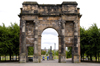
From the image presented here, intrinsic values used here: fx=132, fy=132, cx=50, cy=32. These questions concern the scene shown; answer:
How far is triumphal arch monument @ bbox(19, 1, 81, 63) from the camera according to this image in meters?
22.3

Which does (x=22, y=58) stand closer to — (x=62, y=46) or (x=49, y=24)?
(x=62, y=46)

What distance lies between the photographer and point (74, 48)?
22.4 meters

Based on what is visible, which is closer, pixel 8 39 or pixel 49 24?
pixel 49 24

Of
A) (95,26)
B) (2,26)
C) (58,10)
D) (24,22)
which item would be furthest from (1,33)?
(95,26)

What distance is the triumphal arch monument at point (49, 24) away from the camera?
22.3 meters

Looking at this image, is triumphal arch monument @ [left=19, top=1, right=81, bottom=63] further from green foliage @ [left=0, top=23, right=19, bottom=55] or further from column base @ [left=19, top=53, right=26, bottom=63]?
green foliage @ [left=0, top=23, right=19, bottom=55]

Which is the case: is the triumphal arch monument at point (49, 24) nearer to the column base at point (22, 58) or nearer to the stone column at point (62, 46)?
the stone column at point (62, 46)

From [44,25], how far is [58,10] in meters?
3.69

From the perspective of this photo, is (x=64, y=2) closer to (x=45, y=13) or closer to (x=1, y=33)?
(x=45, y=13)

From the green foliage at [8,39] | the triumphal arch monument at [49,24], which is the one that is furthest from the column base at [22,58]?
the green foliage at [8,39]

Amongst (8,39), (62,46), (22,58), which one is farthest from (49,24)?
(8,39)

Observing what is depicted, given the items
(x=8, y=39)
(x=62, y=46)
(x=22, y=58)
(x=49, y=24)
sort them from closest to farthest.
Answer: (x=22, y=58) → (x=62, y=46) → (x=49, y=24) → (x=8, y=39)

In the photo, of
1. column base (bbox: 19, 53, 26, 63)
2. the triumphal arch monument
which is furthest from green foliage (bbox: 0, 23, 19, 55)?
column base (bbox: 19, 53, 26, 63)

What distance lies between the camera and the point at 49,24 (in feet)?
76.3
